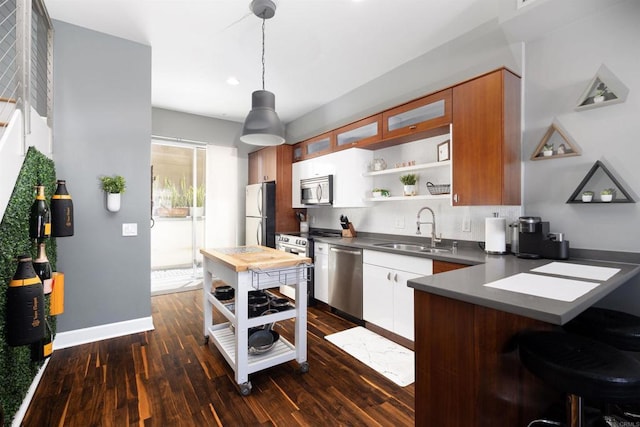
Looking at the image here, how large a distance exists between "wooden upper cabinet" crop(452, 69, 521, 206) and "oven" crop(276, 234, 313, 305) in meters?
2.01

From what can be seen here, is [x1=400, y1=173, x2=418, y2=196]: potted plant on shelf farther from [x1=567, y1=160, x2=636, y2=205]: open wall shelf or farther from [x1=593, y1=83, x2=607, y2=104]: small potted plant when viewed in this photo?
[x1=593, y1=83, x2=607, y2=104]: small potted plant

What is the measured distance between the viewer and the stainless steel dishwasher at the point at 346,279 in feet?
10.9

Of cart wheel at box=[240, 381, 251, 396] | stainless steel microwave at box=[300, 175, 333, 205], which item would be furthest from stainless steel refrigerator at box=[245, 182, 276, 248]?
cart wheel at box=[240, 381, 251, 396]

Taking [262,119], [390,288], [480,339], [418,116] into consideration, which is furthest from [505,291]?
[418,116]

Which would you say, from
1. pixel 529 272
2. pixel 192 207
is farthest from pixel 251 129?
pixel 192 207

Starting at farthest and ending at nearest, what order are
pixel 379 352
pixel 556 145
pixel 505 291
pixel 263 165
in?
pixel 263 165 → pixel 379 352 → pixel 556 145 → pixel 505 291

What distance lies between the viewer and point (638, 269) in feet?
5.98

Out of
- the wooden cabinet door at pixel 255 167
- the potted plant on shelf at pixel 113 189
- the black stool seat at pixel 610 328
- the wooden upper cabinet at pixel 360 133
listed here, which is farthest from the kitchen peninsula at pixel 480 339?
the wooden cabinet door at pixel 255 167

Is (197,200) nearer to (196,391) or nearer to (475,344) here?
(196,391)

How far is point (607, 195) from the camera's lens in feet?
6.75

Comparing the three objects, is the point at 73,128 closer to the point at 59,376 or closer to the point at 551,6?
the point at 59,376

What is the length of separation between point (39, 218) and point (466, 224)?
346 cm

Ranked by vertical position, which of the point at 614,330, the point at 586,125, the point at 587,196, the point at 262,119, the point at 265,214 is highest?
the point at 262,119

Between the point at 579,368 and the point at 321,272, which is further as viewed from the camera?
the point at 321,272
